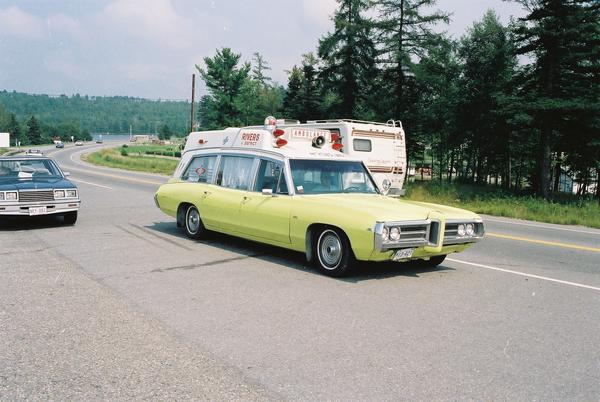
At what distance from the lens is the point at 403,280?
6.98m

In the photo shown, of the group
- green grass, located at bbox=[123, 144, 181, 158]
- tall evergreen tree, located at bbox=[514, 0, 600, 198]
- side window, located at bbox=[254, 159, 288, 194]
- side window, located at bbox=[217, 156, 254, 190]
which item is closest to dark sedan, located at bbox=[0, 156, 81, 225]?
side window, located at bbox=[217, 156, 254, 190]

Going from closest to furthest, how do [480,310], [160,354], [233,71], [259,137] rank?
1. [160,354]
2. [480,310]
3. [259,137]
4. [233,71]

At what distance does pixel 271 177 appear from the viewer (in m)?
8.22

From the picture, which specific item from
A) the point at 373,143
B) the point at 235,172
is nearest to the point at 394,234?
the point at 235,172

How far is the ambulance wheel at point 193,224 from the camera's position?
31.3 ft

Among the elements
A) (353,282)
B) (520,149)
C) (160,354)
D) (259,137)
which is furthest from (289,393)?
(520,149)

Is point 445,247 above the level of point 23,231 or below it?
above

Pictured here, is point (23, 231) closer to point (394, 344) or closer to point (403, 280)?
point (403, 280)

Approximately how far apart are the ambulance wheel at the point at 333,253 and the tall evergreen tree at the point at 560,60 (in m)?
19.6

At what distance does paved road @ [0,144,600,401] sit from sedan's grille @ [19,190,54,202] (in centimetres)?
218

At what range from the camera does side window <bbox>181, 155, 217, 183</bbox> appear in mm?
9633

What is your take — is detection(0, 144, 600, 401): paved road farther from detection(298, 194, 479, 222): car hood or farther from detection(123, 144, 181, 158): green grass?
detection(123, 144, 181, 158): green grass

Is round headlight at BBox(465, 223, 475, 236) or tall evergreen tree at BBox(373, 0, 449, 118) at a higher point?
tall evergreen tree at BBox(373, 0, 449, 118)

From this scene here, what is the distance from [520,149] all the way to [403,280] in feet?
143
